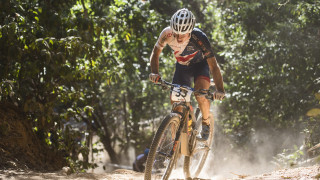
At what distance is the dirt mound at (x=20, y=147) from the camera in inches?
214

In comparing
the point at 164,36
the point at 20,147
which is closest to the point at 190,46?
the point at 164,36

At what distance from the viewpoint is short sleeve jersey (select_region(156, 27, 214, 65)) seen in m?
4.63

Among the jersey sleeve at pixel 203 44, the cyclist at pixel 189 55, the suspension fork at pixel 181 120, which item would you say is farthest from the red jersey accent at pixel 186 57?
the suspension fork at pixel 181 120

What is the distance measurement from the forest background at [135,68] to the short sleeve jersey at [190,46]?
4.95ft

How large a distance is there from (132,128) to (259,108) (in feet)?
27.7

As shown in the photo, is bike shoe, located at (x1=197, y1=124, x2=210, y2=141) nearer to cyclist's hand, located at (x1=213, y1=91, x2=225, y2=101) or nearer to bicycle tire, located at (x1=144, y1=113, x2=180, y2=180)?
bicycle tire, located at (x1=144, y1=113, x2=180, y2=180)

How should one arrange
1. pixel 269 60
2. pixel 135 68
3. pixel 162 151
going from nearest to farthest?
pixel 162 151, pixel 269 60, pixel 135 68

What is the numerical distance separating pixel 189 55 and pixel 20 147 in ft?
9.97

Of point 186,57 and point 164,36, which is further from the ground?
point 164,36

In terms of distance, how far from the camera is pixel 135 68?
12.7 meters

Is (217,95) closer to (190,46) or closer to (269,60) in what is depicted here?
(190,46)

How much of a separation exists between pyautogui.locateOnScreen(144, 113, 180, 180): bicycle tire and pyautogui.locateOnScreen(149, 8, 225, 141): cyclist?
0.40 m

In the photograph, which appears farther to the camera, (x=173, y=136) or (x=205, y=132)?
(x=205, y=132)

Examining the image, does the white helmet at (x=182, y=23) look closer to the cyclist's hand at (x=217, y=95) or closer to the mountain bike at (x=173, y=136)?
the mountain bike at (x=173, y=136)
